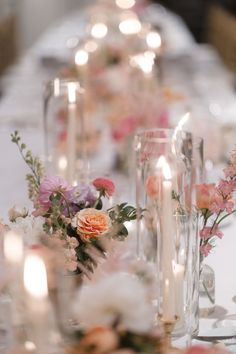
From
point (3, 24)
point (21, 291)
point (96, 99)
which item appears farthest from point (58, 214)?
point (3, 24)

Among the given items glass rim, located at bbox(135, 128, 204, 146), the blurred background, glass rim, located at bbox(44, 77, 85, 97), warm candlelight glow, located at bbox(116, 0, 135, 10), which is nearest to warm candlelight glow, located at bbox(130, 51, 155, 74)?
glass rim, located at bbox(44, 77, 85, 97)

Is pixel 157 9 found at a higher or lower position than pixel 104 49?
higher

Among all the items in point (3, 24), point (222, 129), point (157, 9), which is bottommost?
point (222, 129)

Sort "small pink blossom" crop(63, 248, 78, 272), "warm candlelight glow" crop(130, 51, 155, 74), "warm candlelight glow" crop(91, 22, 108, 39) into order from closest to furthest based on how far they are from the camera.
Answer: "small pink blossom" crop(63, 248, 78, 272) < "warm candlelight glow" crop(130, 51, 155, 74) < "warm candlelight glow" crop(91, 22, 108, 39)

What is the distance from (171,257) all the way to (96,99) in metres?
1.65

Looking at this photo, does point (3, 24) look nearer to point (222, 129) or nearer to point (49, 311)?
point (222, 129)

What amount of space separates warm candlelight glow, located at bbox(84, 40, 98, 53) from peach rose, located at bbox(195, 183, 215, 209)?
1825 mm

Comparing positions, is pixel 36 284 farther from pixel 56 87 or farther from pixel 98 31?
pixel 98 31

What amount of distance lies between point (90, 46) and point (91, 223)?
201 centimetres

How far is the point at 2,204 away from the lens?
1368mm

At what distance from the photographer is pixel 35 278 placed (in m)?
0.74

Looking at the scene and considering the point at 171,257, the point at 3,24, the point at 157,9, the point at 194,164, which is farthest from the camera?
the point at 157,9

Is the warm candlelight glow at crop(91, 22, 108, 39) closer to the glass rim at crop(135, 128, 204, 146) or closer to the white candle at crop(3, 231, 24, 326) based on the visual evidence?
the glass rim at crop(135, 128, 204, 146)

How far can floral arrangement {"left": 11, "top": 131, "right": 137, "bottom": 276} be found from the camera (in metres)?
1.02
